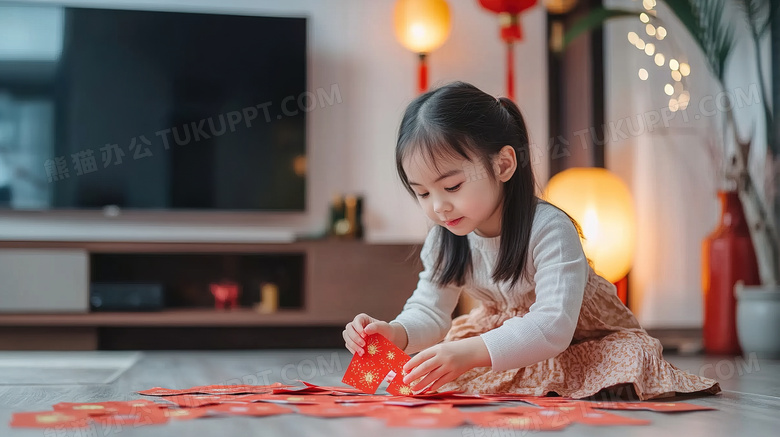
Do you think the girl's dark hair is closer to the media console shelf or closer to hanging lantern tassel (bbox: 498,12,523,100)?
the media console shelf

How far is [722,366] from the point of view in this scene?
2242 millimetres

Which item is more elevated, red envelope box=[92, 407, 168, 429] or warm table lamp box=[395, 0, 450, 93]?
warm table lamp box=[395, 0, 450, 93]

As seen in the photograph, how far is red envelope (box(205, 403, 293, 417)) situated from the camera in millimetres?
1092

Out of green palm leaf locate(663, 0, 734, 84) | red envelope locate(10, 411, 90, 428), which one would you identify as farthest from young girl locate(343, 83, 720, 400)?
green palm leaf locate(663, 0, 734, 84)

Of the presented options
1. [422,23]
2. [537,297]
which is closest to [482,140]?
[537,297]

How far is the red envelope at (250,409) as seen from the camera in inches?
43.0

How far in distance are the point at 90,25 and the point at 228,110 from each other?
0.58 metres

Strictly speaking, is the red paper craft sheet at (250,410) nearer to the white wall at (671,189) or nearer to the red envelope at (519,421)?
the red envelope at (519,421)

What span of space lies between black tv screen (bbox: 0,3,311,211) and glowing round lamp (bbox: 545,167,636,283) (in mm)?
1010

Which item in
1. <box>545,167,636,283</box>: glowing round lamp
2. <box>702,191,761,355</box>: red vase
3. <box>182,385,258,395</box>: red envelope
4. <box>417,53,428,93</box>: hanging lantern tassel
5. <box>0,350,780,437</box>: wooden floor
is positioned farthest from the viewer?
<box>417,53,428,93</box>: hanging lantern tassel

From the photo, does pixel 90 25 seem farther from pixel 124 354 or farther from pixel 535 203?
pixel 535 203

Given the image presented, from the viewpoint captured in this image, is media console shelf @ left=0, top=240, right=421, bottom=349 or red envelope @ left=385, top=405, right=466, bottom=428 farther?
media console shelf @ left=0, top=240, right=421, bottom=349

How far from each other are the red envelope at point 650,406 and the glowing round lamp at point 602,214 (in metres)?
1.58

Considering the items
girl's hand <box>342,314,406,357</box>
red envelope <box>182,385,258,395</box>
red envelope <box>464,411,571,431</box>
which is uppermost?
girl's hand <box>342,314,406,357</box>
